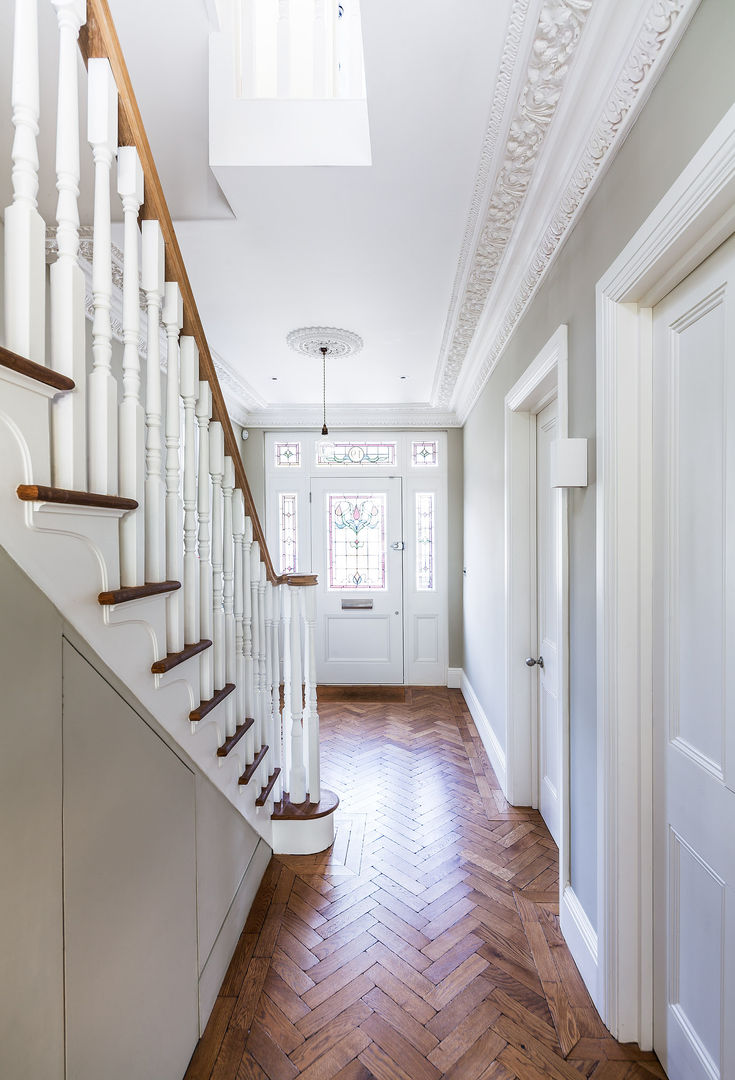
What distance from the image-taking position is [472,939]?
6.05 feet

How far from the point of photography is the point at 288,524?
198 inches

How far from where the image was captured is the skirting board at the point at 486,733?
117 inches

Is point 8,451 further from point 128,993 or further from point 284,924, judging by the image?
point 284,924

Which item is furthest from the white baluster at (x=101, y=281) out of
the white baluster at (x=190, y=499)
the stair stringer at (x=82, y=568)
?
the white baluster at (x=190, y=499)

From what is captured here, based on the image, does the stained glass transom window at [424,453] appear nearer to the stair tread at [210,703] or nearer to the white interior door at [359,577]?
the white interior door at [359,577]

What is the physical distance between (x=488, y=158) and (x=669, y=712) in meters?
1.68

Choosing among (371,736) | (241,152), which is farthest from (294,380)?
(371,736)

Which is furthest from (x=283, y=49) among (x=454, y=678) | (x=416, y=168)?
(x=454, y=678)

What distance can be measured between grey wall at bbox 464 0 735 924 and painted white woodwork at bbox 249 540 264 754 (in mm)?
1147

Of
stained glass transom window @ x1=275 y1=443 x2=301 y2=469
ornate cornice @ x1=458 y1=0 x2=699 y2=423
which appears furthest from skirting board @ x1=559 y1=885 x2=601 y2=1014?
stained glass transom window @ x1=275 y1=443 x2=301 y2=469

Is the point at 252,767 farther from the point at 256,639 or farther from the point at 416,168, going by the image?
the point at 416,168

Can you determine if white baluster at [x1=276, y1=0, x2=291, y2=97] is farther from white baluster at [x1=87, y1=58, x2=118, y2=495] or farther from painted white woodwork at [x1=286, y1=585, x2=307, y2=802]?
painted white woodwork at [x1=286, y1=585, x2=307, y2=802]

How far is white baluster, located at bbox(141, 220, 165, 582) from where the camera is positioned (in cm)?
119

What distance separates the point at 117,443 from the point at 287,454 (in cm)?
401
